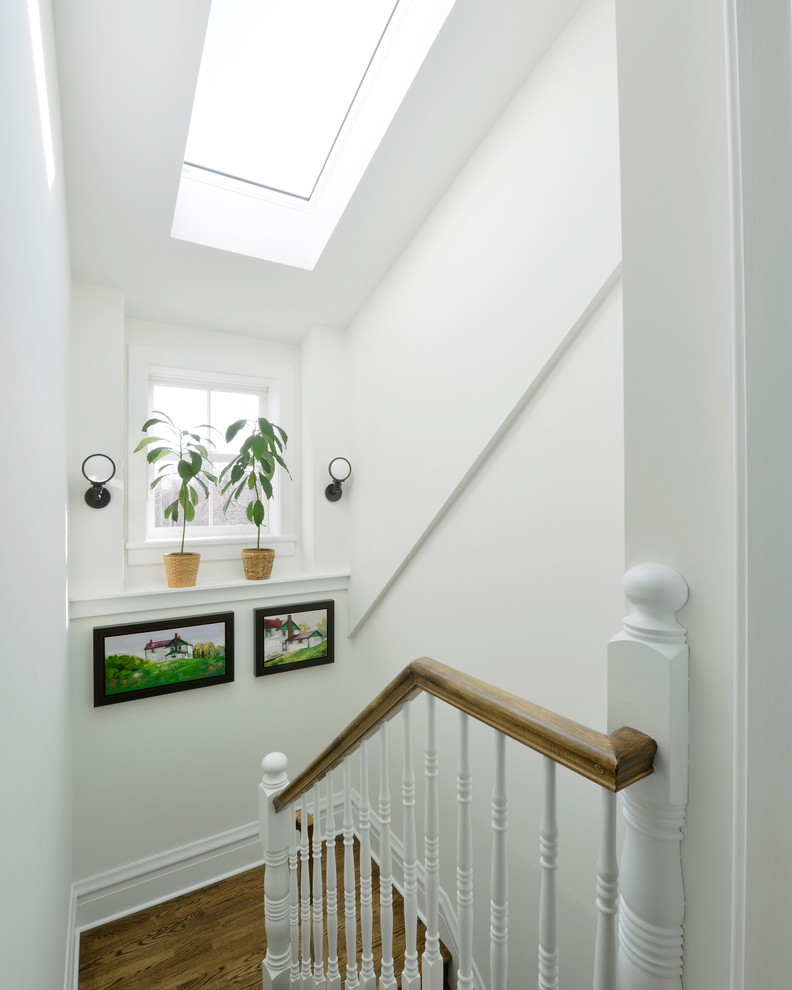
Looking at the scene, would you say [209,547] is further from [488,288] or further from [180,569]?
[488,288]

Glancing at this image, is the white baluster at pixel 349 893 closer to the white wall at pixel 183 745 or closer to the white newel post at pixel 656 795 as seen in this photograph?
the white newel post at pixel 656 795

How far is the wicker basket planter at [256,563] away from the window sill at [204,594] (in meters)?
0.04

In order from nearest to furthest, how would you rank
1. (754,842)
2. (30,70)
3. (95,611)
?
(754,842) → (30,70) → (95,611)

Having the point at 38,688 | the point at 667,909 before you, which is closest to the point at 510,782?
the point at 667,909

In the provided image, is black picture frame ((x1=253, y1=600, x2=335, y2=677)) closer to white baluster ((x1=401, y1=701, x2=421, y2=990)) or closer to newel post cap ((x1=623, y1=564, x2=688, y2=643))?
white baluster ((x1=401, y1=701, x2=421, y2=990))

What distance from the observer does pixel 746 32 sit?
53 centimetres

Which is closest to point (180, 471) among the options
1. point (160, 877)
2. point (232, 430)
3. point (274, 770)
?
point (232, 430)

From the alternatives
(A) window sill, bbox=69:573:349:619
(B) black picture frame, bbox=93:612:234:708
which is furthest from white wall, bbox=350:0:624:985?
(B) black picture frame, bbox=93:612:234:708

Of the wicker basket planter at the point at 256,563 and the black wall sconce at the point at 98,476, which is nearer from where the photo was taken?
the black wall sconce at the point at 98,476

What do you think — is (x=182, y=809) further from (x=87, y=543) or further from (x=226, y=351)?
(x=226, y=351)

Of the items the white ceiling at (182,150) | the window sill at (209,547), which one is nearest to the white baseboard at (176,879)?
the window sill at (209,547)

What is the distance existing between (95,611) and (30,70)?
201cm

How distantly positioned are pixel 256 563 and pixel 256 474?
485 millimetres

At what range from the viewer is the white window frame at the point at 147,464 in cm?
256
